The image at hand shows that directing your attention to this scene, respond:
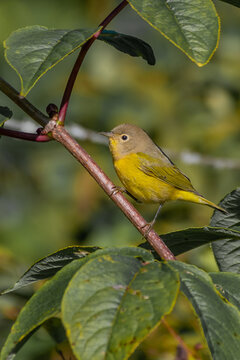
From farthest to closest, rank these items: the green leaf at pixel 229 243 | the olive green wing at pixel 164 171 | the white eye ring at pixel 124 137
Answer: the white eye ring at pixel 124 137, the olive green wing at pixel 164 171, the green leaf at pixel 229 243

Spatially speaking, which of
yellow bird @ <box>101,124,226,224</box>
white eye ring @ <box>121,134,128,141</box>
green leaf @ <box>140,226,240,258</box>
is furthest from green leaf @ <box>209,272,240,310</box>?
white eye ring @ <box>121,134,128,141</box>

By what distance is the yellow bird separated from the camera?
12.1 feet

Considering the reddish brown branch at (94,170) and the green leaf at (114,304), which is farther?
the reddish brown branch at (94,170)

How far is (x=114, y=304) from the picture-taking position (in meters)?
1.17

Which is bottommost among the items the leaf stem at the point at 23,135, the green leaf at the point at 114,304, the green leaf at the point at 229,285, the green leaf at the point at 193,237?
the green leaf at the point at 229,285

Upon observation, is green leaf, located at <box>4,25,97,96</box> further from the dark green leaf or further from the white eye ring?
the white eye ring

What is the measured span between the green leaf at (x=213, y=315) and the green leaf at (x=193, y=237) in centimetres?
25

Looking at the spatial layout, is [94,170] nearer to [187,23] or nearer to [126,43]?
[187,23]

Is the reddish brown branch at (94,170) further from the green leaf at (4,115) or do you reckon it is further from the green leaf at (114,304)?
the green leaf at (114,304)

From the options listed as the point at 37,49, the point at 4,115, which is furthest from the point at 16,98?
the point at 37,49

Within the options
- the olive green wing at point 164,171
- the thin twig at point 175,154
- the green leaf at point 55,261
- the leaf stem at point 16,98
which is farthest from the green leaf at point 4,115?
the olive green wing at point 164,171

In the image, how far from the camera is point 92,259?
1.24 metres

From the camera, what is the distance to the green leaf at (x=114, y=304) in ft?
3.55

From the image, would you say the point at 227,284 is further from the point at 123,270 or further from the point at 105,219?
the point at 105,219
